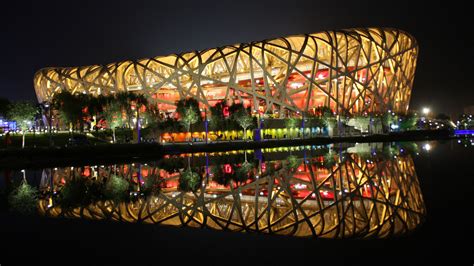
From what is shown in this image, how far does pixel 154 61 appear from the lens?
78.7 m

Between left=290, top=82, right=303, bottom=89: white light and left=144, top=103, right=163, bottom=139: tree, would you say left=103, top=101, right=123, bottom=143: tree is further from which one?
left=290, top=82, right=303, bottom=89: white light

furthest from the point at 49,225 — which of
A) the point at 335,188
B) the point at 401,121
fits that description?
the point at 401,121

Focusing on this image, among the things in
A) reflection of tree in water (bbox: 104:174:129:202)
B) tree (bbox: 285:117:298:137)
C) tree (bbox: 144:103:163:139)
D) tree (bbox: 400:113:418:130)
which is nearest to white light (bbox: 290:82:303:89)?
tree (bbox: 285:117:298:137)

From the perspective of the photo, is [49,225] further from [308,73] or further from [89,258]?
[308,73]

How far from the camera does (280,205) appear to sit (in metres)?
11.7

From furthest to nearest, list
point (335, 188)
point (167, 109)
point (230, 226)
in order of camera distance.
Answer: point (167, 109) < point (335, 188) < point (230, 226)

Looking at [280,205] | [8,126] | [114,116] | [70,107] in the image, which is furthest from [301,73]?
[280,205]

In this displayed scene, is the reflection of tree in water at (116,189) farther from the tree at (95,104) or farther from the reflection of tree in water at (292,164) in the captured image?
the tree at (95,104)

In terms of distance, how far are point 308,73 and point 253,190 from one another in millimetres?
62393

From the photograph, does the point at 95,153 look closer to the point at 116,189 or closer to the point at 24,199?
the point at 116,189

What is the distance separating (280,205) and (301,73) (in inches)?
2323

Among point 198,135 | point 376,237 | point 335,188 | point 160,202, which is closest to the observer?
point 376,237

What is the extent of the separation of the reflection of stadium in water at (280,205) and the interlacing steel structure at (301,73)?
53.7m

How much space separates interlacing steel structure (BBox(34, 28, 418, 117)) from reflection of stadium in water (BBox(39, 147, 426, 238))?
53735 mm
